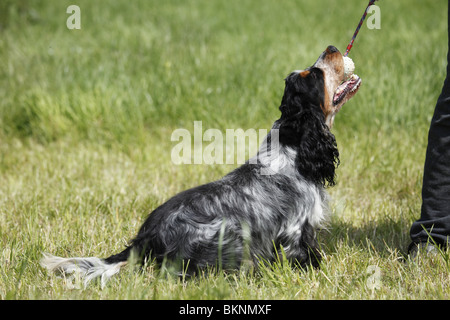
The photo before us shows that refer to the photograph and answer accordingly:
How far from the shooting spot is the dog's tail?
2.89 m

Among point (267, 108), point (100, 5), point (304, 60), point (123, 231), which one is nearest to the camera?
point (123, 231)

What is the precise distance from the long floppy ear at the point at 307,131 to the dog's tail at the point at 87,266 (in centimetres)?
117

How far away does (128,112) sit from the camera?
6277 millimetres

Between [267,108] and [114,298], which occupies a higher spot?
[267,108]

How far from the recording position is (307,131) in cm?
317

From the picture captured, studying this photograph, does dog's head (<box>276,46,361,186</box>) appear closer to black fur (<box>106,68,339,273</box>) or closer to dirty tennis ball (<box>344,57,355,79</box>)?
black fur (<box>106,68,339,273</box>)

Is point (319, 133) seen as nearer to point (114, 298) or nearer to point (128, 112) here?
point (114, 298)

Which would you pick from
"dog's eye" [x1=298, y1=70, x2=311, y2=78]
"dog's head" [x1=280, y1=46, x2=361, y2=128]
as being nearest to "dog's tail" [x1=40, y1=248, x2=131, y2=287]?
"dog's head" [x1=280, y1=46, x2=361, y2=128]

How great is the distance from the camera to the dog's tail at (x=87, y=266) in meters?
2.89

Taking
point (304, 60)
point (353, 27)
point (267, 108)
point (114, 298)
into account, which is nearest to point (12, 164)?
point (267, 108)

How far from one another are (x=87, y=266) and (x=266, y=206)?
107cm

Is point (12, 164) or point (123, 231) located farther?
point (12, 164)

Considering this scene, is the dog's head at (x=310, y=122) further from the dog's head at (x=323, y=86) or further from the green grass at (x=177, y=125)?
the green grass at (x=177, y=125)

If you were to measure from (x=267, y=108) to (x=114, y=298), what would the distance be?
12.6 feet
